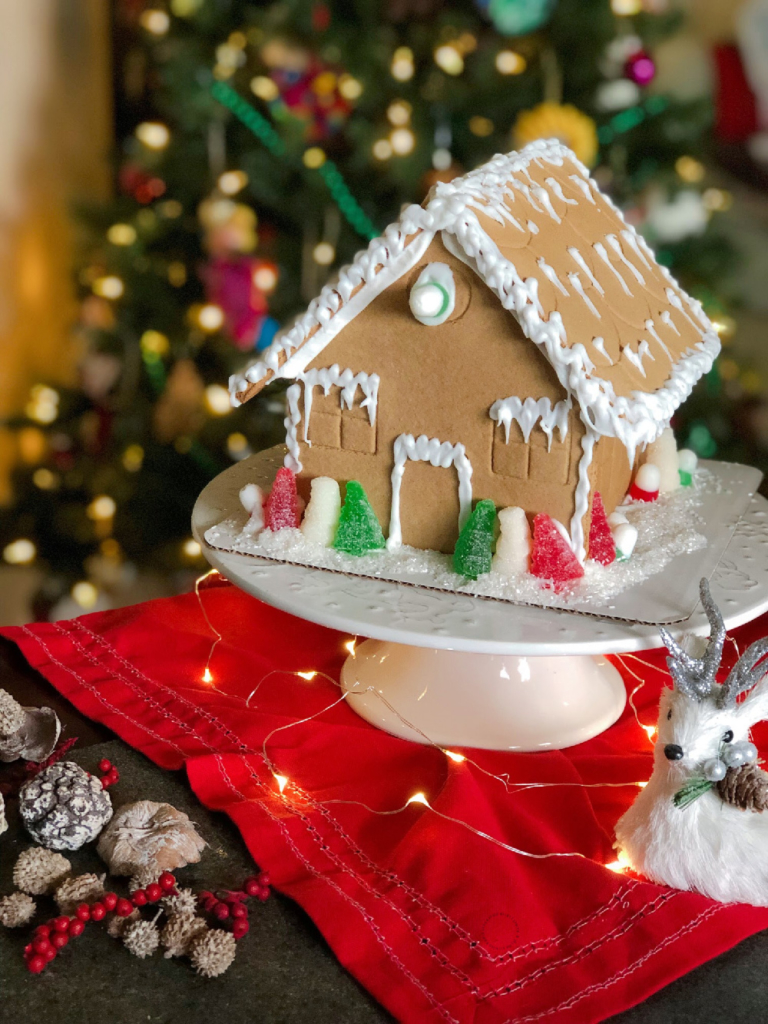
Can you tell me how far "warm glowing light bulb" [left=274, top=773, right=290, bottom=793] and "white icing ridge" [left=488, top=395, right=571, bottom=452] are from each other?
463 millimetres

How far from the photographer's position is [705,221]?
2.13 m

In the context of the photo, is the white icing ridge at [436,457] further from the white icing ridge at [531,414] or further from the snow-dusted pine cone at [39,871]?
the snow-dusted pine cone at [39,871]

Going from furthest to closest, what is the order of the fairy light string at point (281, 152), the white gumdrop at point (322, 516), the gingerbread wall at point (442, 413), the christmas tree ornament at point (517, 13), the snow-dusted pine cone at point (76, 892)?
the fairy light string at point (281, 152), the christmas tree ornament at point (517, 13), the white gumdrop at point (322, 516), the gingerbread wall at point (442, 413), the snow-dusted pine cone at point (76, 892)

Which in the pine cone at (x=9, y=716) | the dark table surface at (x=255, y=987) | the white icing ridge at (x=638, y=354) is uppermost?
the white icing ridge at (x=638, y=354)

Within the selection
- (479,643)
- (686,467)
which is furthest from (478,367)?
(686,467)

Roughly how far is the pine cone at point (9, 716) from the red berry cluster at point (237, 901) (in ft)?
1.02

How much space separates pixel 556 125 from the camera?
6.43 ft

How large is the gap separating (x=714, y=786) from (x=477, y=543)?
1.22 feet

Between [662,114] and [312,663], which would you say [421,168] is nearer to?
[662,114]

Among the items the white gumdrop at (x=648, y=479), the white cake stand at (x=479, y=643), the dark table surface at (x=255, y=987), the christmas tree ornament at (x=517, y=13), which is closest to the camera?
the dark table surface at (x=255, y=987)

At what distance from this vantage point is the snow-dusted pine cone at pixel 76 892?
0.95 metres

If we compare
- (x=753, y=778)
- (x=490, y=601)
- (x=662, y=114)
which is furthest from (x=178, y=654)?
(x=662, y=114)

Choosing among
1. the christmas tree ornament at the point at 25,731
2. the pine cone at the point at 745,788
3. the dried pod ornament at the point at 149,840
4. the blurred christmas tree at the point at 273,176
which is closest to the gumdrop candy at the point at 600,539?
the pine cone at the point at 745,788

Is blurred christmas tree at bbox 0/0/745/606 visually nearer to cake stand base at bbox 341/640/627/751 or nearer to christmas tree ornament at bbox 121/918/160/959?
cake stand base at bbox 341/640/627/751
